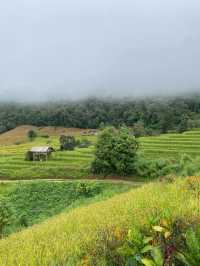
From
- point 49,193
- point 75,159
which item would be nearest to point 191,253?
point 49,193

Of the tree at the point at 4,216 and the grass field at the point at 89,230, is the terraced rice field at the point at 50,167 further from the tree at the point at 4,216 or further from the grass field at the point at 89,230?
the grass field at the point at 89,230

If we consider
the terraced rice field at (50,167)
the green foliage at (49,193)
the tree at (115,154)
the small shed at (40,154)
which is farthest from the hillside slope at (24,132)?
the green foliage at (49,193)

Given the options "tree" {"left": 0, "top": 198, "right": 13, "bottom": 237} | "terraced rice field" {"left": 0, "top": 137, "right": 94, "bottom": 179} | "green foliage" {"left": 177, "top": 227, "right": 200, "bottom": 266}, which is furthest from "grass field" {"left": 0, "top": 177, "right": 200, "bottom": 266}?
"terraced rice field" {"left": 0, "top": 137, "right": 94, "bottom": 179}

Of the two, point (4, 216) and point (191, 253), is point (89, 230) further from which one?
point (4, 216)

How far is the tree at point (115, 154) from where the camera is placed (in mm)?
48562

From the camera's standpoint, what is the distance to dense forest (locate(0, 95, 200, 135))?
326 ft

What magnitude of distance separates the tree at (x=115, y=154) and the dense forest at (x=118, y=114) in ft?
137

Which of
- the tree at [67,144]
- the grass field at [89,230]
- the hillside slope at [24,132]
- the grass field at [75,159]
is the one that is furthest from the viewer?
the hillside slope at [24,132]

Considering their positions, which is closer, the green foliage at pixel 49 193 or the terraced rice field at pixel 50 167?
the green foliage at pixel 49 193

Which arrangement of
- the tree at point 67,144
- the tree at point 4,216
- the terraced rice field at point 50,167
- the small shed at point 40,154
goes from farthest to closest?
the tree at point 67,144
the small shed at point 40,154
the terraced rice field at point 50,167
the tree at point 4,216

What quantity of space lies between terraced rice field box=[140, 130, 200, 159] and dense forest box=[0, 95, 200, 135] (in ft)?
72.4

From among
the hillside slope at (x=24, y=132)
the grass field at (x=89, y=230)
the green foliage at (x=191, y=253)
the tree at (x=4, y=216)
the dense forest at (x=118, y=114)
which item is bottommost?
the hillside slope at (x=24, y=132)

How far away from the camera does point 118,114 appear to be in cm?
11812

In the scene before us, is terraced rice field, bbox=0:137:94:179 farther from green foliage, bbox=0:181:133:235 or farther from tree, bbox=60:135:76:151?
tree, bbox=60:135:76:151
